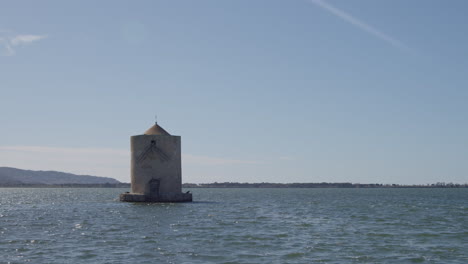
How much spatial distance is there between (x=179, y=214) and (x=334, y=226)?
10736mm

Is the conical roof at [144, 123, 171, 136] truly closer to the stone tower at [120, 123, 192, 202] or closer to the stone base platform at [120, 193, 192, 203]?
the stone tower at [120, 123, 192, 202]

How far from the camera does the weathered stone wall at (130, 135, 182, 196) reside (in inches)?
1702

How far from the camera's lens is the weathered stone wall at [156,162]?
1702 inches

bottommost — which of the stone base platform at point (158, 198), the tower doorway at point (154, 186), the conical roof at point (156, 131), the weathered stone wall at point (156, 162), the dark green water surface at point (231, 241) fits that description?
the dark green water surface at point (231, 241)

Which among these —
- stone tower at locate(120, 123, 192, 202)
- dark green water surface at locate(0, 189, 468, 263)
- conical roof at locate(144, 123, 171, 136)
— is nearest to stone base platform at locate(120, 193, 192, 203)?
stone tower at locate(120, 123, 192, 202)

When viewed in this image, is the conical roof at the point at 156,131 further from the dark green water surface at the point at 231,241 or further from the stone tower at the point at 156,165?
the dark green water surface at the point at 231,241

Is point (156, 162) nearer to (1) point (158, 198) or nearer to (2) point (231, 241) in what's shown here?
(1) point (158, 198)

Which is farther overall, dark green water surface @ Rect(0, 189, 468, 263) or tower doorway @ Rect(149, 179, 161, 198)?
tower doorway @ Rect(149, 179, 161, 198)

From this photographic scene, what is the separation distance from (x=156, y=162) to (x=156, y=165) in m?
0.23

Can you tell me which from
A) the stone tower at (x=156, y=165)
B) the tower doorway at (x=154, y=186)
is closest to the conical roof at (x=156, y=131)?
the stone tower at (x=156, y=165)

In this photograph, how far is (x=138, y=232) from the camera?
2414 centimetres

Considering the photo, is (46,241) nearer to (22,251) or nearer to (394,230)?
(22,251)

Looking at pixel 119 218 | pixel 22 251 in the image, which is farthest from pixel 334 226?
pixel 22 251

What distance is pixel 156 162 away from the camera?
142ft
